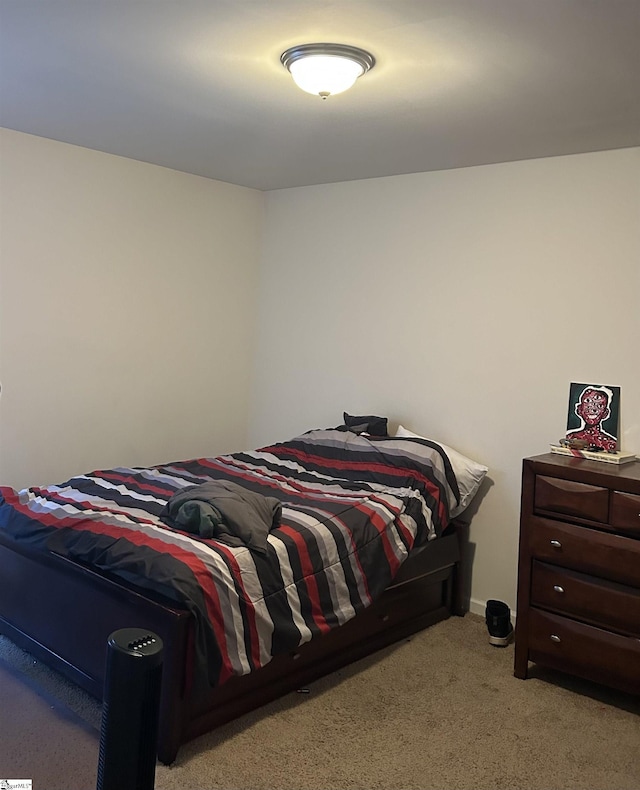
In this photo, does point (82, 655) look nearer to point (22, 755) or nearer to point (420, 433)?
point (22, 755)

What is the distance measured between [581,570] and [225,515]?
1.42m

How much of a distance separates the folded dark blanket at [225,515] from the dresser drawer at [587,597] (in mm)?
1126

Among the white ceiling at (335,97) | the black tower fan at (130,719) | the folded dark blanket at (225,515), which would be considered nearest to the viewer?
the black tower fan at (130,719)

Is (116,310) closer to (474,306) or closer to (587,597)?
(474,306)

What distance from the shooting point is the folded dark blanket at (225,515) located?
254 centimetres

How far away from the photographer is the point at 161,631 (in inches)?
89.0

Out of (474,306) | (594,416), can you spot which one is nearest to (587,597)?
(594,416)

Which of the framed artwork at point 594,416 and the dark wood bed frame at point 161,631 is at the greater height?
the framed artwork at point 594,416

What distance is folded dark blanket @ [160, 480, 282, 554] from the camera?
254cm

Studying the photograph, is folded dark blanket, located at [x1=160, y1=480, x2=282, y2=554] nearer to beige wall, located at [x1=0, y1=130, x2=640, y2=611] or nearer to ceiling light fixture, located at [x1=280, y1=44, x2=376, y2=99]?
beige wall, located at [x1=0, y1=130, x2=640, y2=611]

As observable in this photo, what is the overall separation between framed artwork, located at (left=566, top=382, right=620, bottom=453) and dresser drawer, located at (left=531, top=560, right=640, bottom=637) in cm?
60

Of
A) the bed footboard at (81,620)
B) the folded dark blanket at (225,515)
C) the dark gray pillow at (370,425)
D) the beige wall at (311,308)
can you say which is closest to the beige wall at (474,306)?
the beige wall at (311,308)

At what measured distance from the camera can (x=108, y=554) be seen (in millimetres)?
2447

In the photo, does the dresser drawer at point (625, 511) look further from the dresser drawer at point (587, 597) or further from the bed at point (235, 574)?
the bed at point (235, 574)
